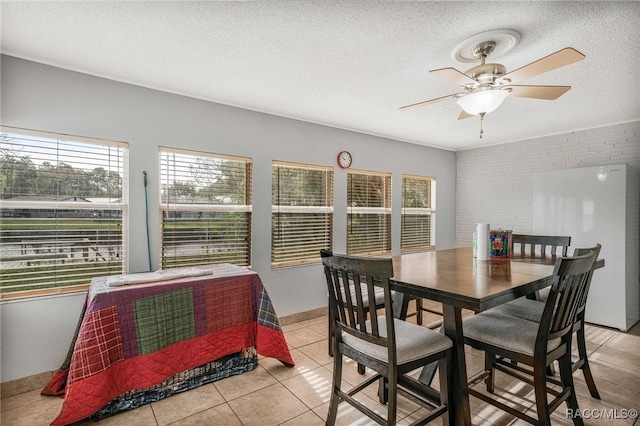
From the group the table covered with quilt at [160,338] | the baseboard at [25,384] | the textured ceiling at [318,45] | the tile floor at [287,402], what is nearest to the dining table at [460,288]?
the tile floor at [287,402]

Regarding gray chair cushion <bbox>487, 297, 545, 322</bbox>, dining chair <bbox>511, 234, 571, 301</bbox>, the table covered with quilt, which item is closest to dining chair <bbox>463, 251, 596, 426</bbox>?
gray chair cushion <bbox>487, 297, 545, 322</bbox>

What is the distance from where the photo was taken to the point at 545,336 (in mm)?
1632

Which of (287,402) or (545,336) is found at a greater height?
(545,336)

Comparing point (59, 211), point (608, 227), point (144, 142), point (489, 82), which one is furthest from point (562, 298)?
point (59, 211)

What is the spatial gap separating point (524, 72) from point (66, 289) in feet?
11.7

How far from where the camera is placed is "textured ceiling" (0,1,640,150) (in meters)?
1.77

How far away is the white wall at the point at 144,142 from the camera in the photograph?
2357 mm

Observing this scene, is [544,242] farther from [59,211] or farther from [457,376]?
[59,211]

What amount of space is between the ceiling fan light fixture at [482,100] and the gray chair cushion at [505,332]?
1.34 meters

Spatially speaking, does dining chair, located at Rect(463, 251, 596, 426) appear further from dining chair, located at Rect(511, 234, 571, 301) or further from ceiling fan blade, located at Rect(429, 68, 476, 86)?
ceiling fan blade, located at Rect(429, 68, 476, 86)

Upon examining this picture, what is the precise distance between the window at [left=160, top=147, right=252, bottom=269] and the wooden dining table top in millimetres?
1767

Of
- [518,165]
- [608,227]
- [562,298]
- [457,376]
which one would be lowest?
[457,376]

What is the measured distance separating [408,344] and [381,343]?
0.19 meters

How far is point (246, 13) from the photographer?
1818mm
